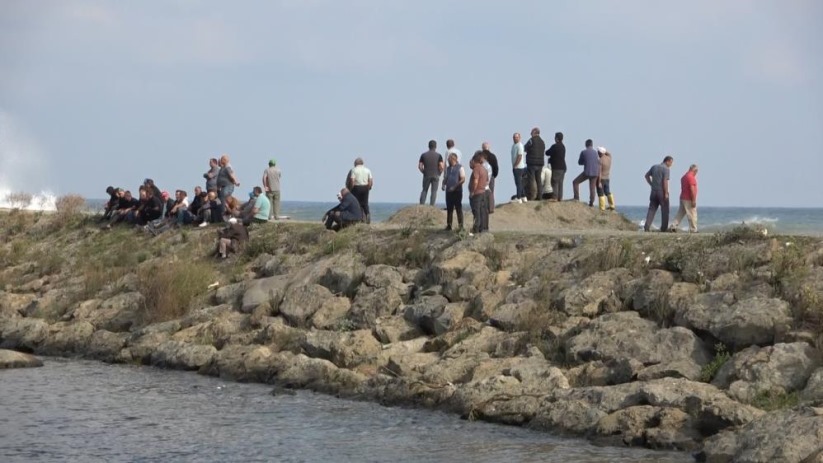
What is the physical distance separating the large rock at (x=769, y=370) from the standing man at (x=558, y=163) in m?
14.0

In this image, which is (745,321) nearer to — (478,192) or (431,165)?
(478,192)

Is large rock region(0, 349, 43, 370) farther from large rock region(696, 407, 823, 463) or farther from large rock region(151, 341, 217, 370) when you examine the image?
large rock region(696, 407, 823, 463)

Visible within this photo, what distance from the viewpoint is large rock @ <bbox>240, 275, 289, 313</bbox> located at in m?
25.3

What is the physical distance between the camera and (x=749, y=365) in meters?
17.4

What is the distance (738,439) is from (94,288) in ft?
59.6

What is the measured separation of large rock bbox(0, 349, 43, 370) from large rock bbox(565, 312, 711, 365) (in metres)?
10.5

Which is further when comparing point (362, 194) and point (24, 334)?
point (362, 194)

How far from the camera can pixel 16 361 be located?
24.0m

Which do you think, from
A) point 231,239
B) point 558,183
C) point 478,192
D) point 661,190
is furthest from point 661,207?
point 231,239

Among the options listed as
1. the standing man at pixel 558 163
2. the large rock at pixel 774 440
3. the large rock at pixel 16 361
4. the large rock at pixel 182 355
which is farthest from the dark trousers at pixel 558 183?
the large rock at pixel 774 440

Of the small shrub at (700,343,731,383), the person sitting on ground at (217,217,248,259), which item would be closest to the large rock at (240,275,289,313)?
the person sitting on ground at (217,217,248,259)

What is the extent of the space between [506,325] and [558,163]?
11.3 metres

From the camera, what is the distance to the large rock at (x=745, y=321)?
60.1 ft

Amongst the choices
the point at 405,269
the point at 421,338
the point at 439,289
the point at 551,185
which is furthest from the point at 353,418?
the point at 551,185
